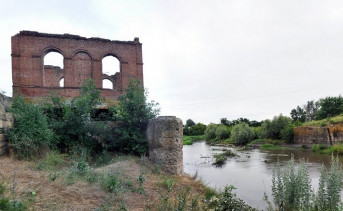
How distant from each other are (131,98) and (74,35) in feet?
27.1

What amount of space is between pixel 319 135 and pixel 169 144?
84.8 ft

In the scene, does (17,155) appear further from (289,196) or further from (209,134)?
(209,134)

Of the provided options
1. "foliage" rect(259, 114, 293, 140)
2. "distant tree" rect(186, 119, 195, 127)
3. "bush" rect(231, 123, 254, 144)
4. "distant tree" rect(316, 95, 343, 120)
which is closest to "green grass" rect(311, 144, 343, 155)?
"foliage" rect(259, 114, 293, 140)

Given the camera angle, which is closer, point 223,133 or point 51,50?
point 51,50

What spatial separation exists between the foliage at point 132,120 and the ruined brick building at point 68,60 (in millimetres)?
6002

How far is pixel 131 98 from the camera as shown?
9734mm

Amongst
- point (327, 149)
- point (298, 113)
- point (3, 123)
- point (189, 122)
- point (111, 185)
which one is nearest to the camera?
point (111, 185)

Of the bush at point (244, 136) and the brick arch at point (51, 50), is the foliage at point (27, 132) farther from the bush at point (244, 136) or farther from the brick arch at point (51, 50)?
the bush at point (244, 136)

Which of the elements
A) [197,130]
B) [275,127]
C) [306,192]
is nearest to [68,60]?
[306,192]

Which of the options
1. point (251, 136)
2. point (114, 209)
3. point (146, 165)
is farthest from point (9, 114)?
point (251, 136)

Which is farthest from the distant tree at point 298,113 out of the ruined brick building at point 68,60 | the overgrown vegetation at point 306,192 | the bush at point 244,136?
the overgrown vegetation at point 306,192

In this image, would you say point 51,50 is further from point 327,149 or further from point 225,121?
point 225,121

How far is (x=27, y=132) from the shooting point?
6.96 meters

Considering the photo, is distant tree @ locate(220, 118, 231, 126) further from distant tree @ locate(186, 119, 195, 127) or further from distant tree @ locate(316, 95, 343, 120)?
distant tree @ locate(316, 95, 343, 120)
